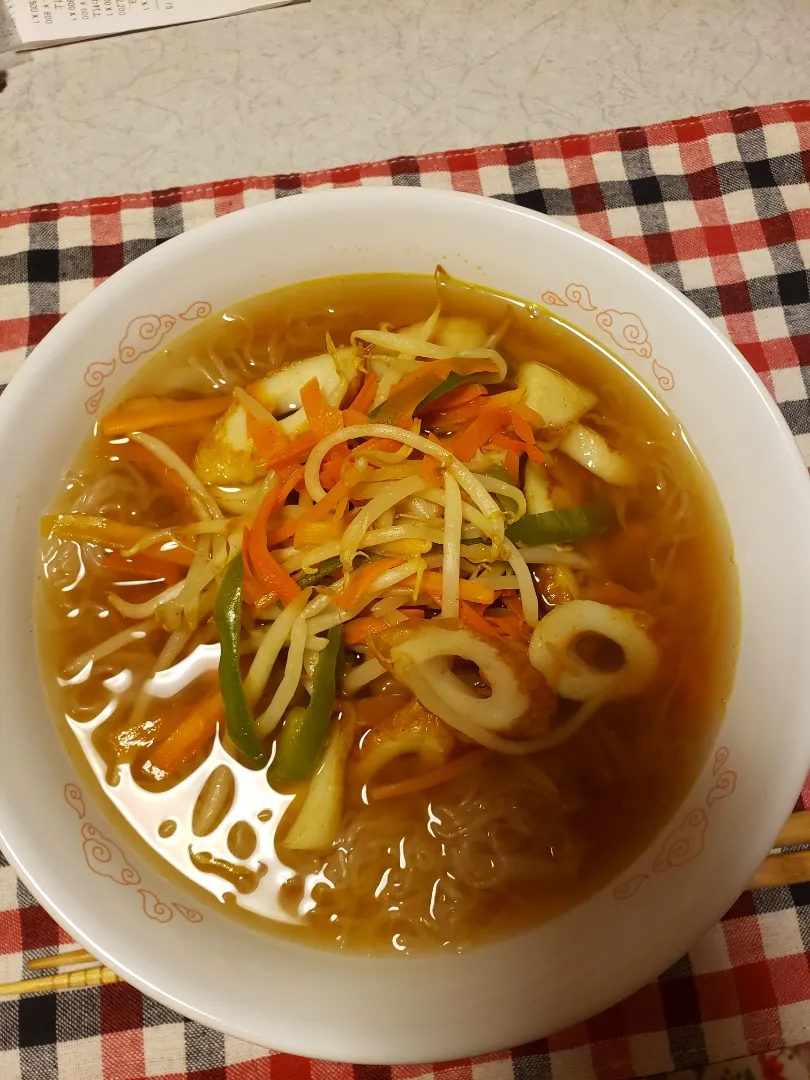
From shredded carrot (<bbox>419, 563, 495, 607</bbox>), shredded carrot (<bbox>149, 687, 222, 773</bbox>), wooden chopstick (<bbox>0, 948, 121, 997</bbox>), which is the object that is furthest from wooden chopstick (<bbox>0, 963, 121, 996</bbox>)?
shredded carrot (<bbox>419, 563, 495, 607</bbox>)

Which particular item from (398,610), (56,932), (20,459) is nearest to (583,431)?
(398,610)

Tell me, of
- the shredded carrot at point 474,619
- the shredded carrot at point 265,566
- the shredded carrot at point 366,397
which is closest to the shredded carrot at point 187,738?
the shredded carrot at point 265,566

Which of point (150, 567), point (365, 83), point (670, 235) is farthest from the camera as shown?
point (365, 83)

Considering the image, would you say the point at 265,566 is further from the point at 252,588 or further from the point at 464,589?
the point at 464,589

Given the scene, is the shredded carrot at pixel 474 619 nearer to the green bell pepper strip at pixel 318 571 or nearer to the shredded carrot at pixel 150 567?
the green bell pepper strip at pixel 318 571

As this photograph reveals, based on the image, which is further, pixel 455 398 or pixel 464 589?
pixel 455 398

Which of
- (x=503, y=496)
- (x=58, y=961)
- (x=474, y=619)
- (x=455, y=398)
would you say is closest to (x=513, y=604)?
(x=474, y=619)

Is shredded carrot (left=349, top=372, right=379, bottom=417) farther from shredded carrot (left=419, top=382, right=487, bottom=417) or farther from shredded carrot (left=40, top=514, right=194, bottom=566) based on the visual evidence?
shredded carrot (left=40, top=514, right=194, bottom=566)
